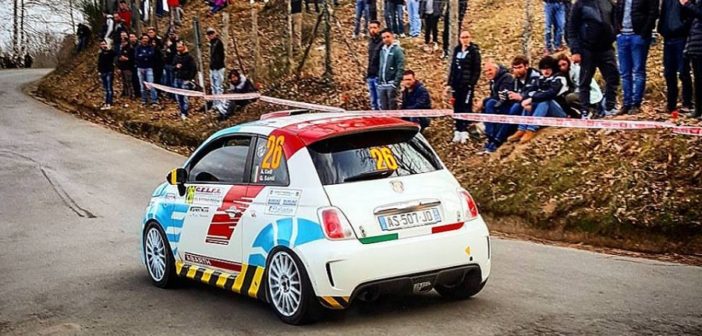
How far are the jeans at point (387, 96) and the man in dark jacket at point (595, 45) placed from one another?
387cm

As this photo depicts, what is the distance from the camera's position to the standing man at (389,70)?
16.7 metres

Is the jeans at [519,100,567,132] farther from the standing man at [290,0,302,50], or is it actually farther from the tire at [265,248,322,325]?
the standing man at [290,0,302,50]

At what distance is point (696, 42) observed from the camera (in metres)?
12.1

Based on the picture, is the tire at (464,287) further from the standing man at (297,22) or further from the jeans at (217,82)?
the standing man at (297,22)

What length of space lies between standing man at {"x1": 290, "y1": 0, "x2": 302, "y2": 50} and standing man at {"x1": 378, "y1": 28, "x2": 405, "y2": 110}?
807 centimetres

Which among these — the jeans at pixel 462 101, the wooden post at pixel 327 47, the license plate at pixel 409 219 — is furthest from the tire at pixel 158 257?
the wooden post at pixel 327 47

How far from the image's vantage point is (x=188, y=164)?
9.37 m

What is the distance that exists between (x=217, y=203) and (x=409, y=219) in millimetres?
2006

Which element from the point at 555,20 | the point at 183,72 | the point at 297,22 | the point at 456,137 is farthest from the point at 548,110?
the point at 183,72

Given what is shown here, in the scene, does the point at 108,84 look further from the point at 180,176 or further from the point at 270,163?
the point at 270,163

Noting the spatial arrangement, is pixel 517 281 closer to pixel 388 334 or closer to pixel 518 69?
pixel 388 334

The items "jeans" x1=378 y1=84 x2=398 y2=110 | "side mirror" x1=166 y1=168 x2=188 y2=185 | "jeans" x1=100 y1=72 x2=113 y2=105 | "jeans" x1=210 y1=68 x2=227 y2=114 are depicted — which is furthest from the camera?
"jeans" x1=100 y1=72 x2=113 y2=105

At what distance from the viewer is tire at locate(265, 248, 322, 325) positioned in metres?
7.34

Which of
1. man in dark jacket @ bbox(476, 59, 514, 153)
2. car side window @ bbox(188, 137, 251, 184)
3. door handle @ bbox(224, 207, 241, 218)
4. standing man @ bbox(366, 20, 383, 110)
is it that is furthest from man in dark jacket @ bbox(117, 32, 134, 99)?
door handle @ bbox(224, 207, 241, 218)
